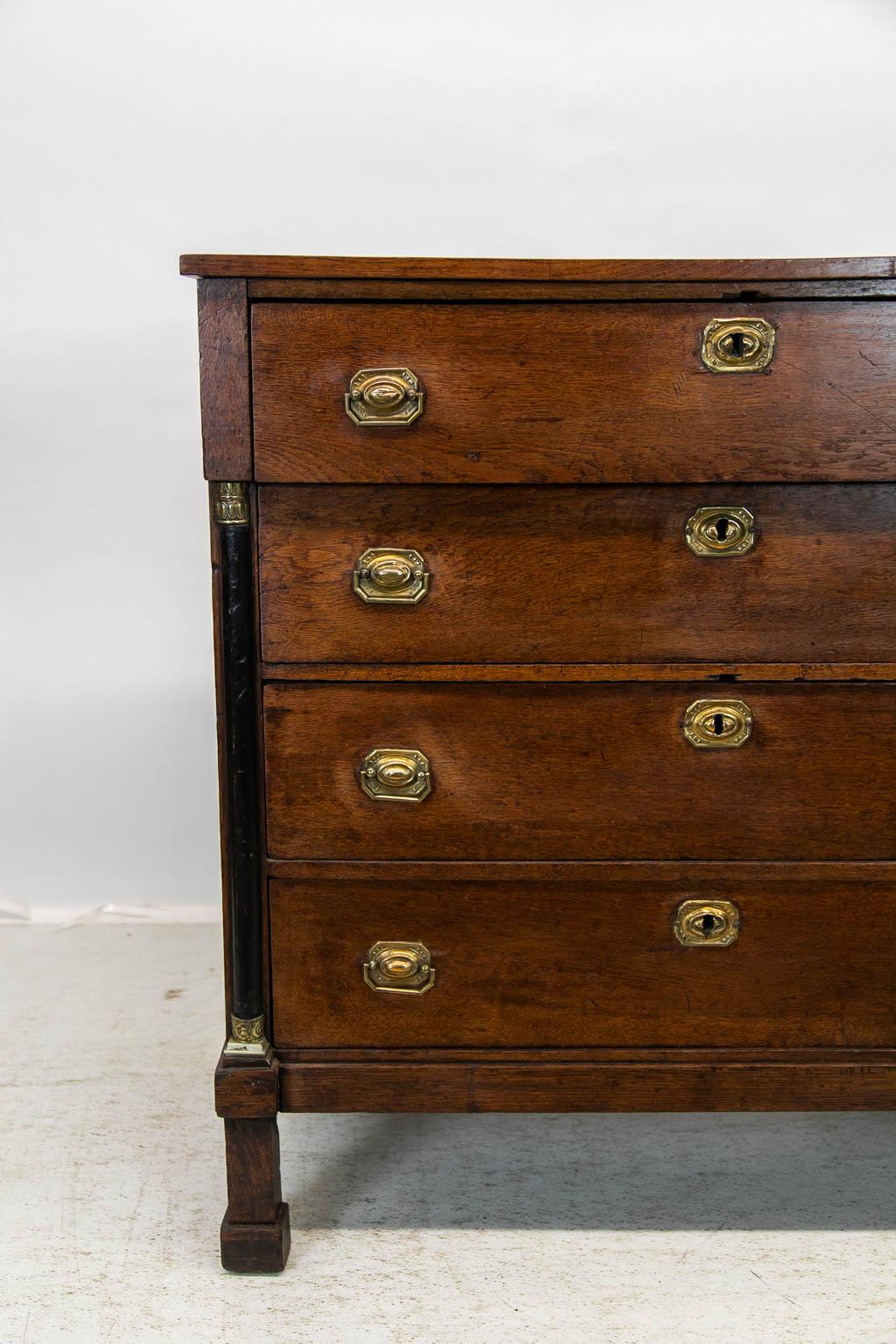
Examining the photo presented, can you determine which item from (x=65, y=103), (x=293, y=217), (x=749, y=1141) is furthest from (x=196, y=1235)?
(x=65, y=103)

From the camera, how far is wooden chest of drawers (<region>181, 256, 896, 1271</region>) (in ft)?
5.57

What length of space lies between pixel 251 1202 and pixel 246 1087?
6.4 inches

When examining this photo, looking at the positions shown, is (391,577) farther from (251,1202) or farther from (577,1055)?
(251,1202)

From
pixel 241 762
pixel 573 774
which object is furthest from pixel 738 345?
pixel 241 762

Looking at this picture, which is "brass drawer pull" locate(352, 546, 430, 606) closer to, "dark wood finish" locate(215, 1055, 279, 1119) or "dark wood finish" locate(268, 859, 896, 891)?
"dark wood finish" locate(268, 859, 896, 891)

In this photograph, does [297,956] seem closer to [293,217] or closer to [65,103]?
[293,217]

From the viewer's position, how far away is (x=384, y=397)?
1688 millimetres

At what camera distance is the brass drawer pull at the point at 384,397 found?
1.69 meters

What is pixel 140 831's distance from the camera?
3.39 metres

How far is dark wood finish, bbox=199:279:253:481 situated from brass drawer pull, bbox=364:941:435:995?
65cm

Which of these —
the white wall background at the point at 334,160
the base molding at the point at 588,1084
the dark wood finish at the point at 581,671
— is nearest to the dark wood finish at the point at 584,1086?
the base molding at the point at 588,1084

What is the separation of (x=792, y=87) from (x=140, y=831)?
7.65ft

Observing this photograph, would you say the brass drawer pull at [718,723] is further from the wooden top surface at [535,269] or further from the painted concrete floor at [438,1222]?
the painted concrete floor at [438,1222]

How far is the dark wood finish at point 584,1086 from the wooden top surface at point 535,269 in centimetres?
102
